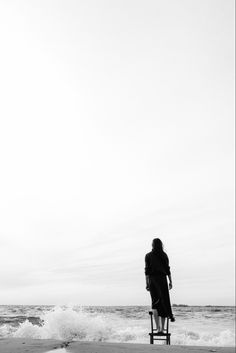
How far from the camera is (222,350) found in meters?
3.83

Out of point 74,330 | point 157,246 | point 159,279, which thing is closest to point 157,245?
point 157,246

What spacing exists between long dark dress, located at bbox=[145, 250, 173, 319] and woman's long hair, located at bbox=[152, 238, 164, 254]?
4 cm

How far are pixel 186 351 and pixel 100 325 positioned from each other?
12930mm

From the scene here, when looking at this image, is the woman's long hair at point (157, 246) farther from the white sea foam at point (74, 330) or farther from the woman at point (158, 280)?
the white sea foam at point (74, 330)

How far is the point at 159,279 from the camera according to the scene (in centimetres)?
617

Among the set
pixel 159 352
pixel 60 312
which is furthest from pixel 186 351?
pixel 60 312

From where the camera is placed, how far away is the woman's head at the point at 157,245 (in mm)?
6296

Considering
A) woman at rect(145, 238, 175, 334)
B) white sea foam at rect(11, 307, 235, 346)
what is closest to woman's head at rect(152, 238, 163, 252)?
woman at rect(145, 238, 175, 334)

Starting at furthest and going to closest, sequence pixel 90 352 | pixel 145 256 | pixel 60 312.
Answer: pixel 60 312 < pixel 145 256 < pixel 90 352

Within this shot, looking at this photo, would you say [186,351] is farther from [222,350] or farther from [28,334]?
[28,334]

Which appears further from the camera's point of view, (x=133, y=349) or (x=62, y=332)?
(x=62, y=332)

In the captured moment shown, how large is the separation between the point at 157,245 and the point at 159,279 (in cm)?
62

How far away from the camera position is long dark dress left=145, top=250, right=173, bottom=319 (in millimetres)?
6023

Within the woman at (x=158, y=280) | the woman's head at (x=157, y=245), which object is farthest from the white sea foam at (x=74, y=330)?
the woman's head at (x=157, y=245)
